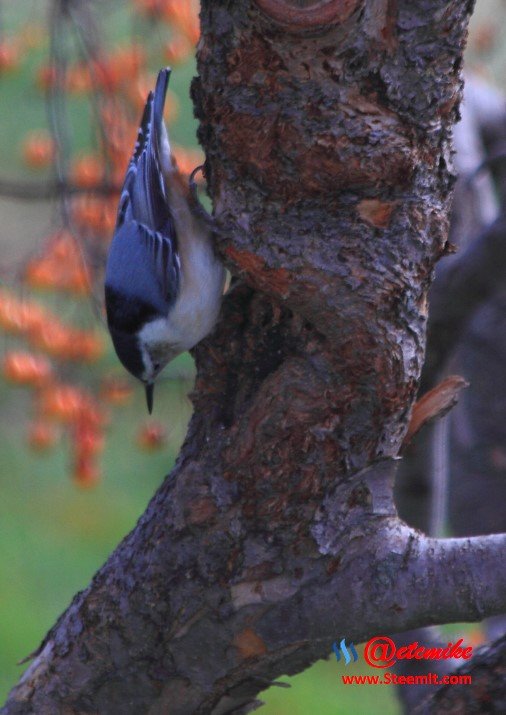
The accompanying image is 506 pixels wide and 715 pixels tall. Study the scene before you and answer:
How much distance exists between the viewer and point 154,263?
2.68 m

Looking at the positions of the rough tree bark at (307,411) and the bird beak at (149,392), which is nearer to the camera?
the rough tree bark at (307,411)

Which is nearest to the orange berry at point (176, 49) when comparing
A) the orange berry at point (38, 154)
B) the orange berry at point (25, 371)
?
the orange berry at point (38, 154)

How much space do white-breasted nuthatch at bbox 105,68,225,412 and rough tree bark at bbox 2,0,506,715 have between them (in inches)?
21.6

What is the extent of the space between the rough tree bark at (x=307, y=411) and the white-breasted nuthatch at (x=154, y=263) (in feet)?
1.80

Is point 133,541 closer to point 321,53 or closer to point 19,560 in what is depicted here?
point 321,53

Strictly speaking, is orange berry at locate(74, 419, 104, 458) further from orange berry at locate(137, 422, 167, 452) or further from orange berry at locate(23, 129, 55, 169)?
orange berry at locate(23, 129, 55, 169)

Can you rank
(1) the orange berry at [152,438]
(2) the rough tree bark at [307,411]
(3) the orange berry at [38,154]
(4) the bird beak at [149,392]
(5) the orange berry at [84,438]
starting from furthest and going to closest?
(3) the orange berry at [38,154] < (5) the orange berry at [84,438] < (1) the orange berry at [152,438] < (4) the bird beak at [149,392] < (2) the rough tree bark at [307,411]

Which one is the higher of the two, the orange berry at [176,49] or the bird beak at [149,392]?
the orange berry at [176,49]

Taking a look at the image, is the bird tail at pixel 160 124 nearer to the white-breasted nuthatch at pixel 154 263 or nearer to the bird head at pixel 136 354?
the white-breasted nuthatch at pixel 154 263

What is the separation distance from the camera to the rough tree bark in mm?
1822

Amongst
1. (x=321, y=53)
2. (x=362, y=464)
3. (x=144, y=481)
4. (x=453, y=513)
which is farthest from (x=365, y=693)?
(x=321, y=53)

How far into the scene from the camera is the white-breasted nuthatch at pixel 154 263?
253 cm

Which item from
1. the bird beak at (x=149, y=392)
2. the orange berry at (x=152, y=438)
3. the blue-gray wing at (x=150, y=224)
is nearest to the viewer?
the blue-gray wing at (x=150, y=224)

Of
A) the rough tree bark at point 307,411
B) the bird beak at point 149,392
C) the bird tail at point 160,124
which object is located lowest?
Answer: the rough tree bark at point 307,411
